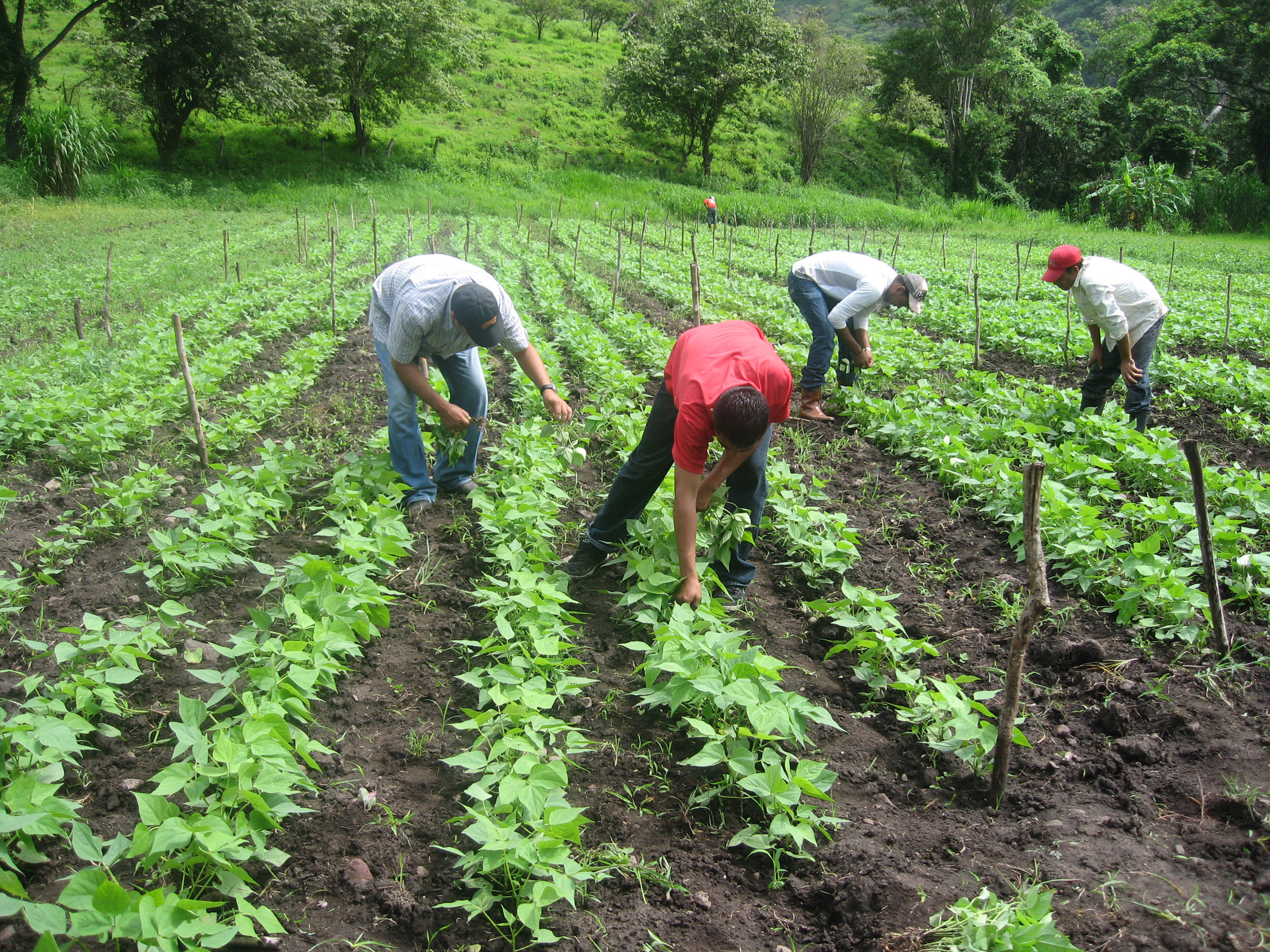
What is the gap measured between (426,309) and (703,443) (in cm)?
196

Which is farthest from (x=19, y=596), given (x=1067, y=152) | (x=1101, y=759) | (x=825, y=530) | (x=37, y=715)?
(x=1067, y=152)

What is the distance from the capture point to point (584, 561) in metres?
4.12

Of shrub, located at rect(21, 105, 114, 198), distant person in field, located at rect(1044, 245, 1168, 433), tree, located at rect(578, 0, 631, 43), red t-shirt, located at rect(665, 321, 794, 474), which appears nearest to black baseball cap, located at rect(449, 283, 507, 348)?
red t-shirt, located at rect(665, 321, 794, 474)

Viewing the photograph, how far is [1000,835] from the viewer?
2627 millimetres

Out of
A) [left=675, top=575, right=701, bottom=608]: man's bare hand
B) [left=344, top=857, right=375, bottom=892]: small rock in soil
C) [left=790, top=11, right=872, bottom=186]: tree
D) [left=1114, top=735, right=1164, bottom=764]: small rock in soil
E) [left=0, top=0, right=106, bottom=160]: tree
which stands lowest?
[left=344, top=857, right=375, bottom=892]: small rock in soil

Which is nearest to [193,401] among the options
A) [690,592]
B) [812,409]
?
[690,592]

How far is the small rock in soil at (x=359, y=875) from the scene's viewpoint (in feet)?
7.83

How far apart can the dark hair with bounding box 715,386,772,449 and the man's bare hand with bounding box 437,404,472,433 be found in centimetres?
189

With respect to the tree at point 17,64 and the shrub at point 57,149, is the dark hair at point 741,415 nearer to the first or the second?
the shrub at point 57,149

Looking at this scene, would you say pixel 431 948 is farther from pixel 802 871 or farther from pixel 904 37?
pixel 904 37

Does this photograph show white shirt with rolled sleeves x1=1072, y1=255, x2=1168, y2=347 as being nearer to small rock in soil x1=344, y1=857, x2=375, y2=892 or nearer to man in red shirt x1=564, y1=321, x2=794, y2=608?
man in red shirt x1=564, y1=321, x2=794, y2=608

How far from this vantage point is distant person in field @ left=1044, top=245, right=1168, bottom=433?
546cm

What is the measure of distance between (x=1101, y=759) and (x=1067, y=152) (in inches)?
1572

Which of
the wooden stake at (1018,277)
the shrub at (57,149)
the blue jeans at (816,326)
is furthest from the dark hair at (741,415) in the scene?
the shrub at (57,149)
